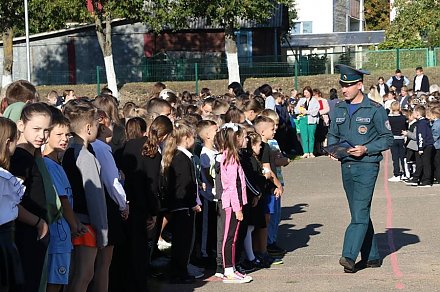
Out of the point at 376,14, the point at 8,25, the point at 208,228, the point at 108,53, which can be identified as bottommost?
the point at 208,228

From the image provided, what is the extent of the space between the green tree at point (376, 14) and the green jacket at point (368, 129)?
85.9 m

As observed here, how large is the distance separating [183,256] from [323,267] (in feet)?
6.02

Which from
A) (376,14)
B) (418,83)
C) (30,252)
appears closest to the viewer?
(30,252)

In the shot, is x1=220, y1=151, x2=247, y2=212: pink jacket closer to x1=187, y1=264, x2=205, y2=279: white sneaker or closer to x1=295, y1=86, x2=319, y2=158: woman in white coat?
x1=187, y1=264, x2=205, y2=279: white sneaker

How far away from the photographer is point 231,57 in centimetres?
4050

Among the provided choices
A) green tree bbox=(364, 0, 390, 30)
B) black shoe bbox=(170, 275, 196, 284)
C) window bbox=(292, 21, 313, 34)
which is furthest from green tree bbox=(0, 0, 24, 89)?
green tree bbox=(364, 0, 390, 30)

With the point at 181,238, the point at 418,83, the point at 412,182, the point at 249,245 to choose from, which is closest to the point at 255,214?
the point at 249,245

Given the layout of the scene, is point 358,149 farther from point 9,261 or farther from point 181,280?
point 9,261

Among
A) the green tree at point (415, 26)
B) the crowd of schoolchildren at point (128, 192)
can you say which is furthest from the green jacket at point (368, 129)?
the green tree at point (415, 26)

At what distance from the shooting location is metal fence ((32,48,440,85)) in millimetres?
39375

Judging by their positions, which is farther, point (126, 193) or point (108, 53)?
point (108, 53)

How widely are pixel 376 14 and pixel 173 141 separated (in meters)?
89.7

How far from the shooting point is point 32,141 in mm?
6637

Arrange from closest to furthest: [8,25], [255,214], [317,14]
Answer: [255,214] < [8,25] < [317,14]
